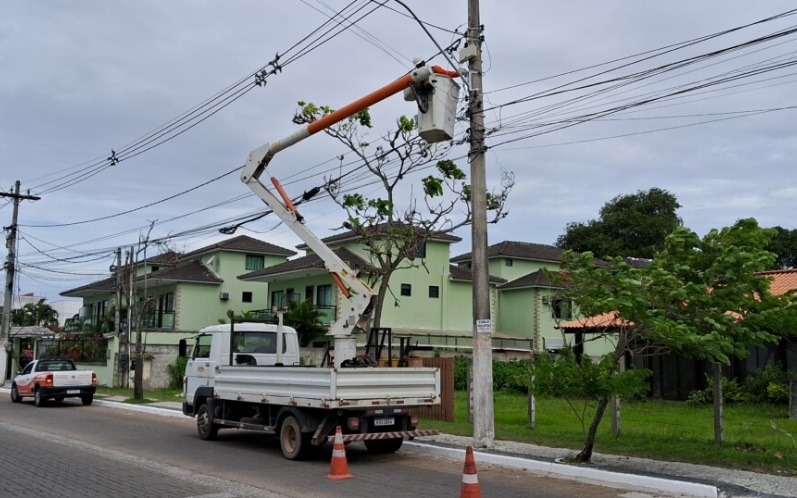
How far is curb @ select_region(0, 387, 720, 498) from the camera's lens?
10.0 metres

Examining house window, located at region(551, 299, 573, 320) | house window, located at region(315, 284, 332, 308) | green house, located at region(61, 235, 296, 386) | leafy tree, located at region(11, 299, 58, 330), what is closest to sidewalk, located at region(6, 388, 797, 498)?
house window, located at region(551, 299, 573, 320)

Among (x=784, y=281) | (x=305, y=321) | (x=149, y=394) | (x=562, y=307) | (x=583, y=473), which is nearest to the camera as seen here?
(x=583, y=473)

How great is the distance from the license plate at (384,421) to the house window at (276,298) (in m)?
32.1

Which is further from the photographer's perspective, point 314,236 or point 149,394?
point 149,394

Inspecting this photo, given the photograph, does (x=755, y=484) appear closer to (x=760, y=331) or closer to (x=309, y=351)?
(x=760, y=331)

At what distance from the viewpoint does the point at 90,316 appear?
59031mm

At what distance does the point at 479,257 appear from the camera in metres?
14.9

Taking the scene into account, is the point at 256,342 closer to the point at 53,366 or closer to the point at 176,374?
the point at 53,366

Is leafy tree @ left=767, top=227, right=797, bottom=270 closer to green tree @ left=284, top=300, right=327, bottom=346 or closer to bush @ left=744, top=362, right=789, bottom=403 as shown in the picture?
green tree @ left=284, top=300, right=327, bottom=346

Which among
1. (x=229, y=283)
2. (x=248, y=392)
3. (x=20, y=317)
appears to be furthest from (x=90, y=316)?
(x=248, y=392)

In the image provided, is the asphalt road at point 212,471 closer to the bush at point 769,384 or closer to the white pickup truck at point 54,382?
the white pickup truck at point 54,382

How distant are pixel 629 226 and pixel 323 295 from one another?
32.2 metres

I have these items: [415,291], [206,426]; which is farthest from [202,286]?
[206,426]

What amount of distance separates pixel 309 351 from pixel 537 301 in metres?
17.2
